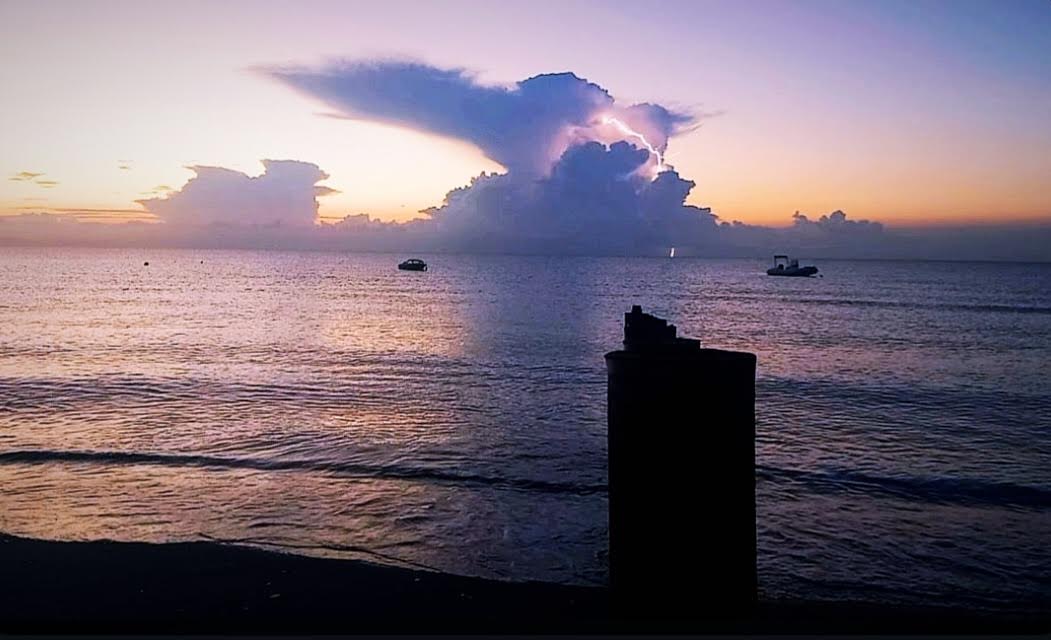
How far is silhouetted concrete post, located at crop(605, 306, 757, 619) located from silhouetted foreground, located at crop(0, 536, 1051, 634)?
1.39 metres

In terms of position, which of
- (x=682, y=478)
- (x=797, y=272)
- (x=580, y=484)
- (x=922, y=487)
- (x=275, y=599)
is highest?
(x=797, y=272)

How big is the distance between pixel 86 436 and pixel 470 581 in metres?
11.0

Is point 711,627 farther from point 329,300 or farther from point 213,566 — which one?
point 329,300

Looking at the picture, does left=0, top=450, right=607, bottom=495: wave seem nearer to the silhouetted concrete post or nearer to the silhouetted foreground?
the silhouetted foreground

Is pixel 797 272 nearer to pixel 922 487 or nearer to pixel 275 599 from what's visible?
pixel 922 487

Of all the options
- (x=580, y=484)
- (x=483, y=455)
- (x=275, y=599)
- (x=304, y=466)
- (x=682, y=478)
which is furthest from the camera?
(x=483, y=455)

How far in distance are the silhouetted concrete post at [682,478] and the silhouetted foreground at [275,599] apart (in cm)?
139

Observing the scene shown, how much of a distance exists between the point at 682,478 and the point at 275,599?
14.3 ft

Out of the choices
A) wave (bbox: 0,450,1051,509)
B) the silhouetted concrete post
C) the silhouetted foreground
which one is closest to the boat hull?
wave (bbox: 0,450,1051,509)

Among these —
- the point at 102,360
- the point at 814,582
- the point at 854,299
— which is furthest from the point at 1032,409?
the point at 854,299

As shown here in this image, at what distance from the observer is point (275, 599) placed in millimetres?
6660

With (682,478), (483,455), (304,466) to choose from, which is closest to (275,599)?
(682,478)

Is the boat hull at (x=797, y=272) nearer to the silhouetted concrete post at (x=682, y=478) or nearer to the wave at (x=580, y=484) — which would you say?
the wave at (x=580, y=484)

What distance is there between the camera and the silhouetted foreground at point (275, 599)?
5660 millimetres
